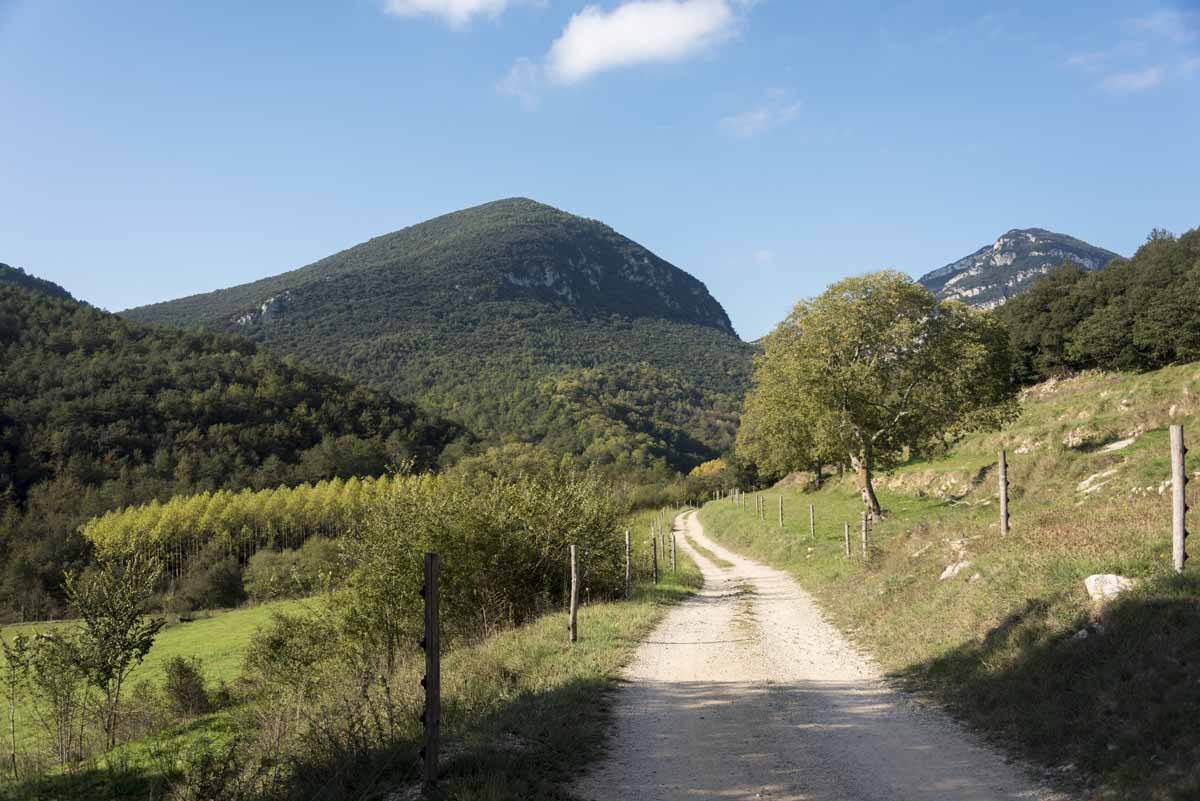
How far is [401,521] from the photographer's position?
63.2 feet

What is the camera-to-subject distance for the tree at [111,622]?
21.8m

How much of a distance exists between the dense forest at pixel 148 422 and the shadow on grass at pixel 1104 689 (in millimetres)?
104349

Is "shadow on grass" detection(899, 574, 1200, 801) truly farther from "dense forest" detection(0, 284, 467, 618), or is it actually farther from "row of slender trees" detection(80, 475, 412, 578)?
"dense forest" detection(0, 284, 467, 618)

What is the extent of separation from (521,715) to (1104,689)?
6215mm

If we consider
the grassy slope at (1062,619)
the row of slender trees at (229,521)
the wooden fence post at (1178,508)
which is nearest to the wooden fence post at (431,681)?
the grassy slope at (1062,619)

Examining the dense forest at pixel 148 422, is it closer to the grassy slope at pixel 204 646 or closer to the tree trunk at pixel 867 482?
the grassy slope at pixel 204 646

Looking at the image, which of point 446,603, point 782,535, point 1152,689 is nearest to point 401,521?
point 446,603

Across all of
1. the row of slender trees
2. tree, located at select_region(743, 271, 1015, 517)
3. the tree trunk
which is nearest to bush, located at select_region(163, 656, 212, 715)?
tree, located at select_region(743, 271, 1015, 517)

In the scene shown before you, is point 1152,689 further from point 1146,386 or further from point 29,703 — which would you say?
point 29,703

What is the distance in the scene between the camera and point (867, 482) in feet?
103

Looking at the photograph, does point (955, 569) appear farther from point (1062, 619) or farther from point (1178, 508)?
point (1178, 508)

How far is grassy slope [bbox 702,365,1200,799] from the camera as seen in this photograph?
21.5ft

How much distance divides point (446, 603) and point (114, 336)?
159m

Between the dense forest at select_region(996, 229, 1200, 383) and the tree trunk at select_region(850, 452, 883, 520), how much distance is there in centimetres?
2376
